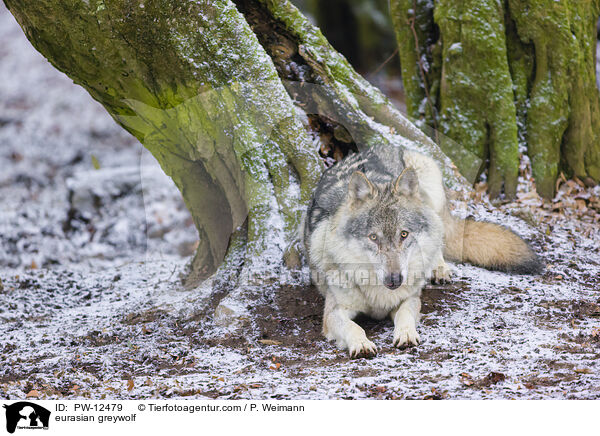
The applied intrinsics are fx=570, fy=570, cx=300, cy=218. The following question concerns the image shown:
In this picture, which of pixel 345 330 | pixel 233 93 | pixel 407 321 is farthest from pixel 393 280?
pixel 233 93

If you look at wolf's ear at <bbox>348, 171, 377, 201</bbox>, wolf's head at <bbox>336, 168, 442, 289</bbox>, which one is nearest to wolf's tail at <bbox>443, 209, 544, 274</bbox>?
wolf's head at <bbox>336, 168, 442, 289</bbox>

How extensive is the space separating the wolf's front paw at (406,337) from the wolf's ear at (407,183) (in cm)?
104

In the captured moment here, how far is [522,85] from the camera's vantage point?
22.5ft

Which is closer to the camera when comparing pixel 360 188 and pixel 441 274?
pixel 360 188

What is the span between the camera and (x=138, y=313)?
555 cm

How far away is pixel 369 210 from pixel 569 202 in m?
3.48

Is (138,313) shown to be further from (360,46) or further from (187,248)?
(360,46)

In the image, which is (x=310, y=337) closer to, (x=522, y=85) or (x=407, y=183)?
(x=407, y=183)
